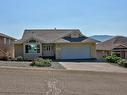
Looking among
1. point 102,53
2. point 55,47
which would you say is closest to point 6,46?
point 55,47

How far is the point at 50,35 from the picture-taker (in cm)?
4588

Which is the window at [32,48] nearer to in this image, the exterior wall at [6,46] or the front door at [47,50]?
the front door at [47,50]

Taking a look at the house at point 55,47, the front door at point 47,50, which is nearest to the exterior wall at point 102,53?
the house at point 55,47

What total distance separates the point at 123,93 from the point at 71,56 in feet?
100

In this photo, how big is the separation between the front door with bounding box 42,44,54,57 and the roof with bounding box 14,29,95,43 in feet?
2.77

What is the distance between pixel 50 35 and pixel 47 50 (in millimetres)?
3622

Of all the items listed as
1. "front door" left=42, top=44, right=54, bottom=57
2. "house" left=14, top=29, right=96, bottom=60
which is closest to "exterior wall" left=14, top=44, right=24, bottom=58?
"house" left=14, top=29, right=96, bottom=60

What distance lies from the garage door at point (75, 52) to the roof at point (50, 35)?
1315mm

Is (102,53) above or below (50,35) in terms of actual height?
below

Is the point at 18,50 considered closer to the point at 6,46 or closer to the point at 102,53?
the point at 6,46

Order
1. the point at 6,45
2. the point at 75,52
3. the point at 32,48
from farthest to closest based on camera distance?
the point at 6,45, the point at 75,52, the point at 32,48

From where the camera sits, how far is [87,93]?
12062mm

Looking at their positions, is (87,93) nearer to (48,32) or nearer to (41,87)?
(41,87)

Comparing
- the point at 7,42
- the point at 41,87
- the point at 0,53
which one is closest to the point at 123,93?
the point at 41,87
